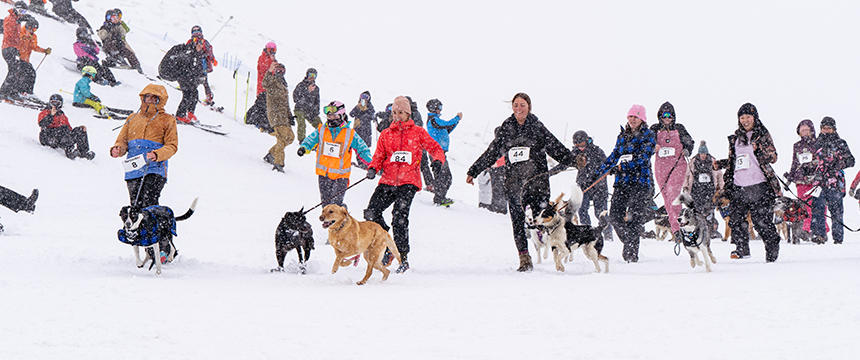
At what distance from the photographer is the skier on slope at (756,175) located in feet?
22.2

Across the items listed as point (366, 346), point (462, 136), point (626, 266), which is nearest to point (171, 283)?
point (366, 346)

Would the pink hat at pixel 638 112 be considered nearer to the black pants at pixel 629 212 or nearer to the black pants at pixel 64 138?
the black pants at pixel 629 212

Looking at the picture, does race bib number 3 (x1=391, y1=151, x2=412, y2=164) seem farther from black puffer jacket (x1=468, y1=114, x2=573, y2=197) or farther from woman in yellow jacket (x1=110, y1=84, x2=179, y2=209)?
woman in yellow jacket (x1=110, y1=84, x2=179, y2=209)

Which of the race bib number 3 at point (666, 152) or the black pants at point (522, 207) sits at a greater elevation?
the race bib number 3 at point (666, 152)

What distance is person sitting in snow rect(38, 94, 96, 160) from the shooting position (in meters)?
10.7

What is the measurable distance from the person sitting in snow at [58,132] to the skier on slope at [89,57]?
4.72 meters

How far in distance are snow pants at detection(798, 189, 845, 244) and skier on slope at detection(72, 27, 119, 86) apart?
590 inches

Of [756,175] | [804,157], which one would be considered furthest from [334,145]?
[804,157]

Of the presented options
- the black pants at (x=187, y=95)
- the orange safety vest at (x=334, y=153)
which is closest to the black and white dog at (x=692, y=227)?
the orange safety vest at (x=334, y=153)

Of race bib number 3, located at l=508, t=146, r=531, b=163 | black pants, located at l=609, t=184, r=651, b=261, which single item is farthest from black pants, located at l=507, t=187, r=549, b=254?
black pants, located at l=609, t=184, r=651, b=261

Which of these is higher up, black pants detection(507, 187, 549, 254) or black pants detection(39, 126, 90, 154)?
black pants detection(39, 126, 90, 154)

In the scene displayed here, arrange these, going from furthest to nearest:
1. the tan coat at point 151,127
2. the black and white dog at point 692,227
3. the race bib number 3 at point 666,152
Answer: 1. the race bib number 3 at point 666,152
2. the black and white dog at point 692,227
3. the tan coat at point 151,127

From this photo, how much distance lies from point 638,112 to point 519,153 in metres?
1.78

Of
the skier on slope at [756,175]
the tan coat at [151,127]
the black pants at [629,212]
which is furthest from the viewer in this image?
the black pants at [629,212]
